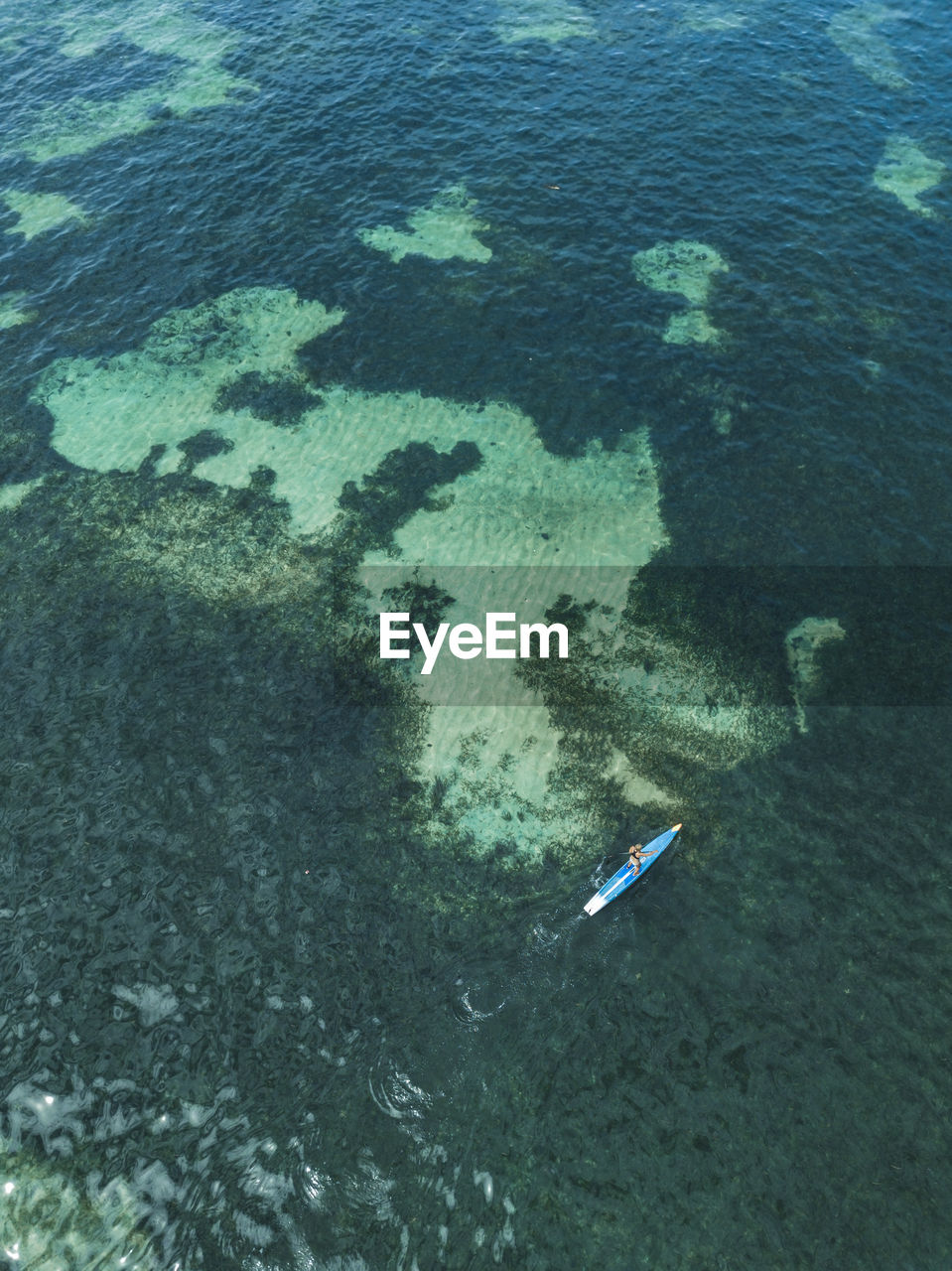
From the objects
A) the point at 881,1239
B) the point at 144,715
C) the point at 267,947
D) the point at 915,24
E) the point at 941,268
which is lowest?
the point at 881,1239

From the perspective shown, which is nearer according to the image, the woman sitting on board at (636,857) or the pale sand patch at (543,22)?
the woman sitting on board at (636,857)

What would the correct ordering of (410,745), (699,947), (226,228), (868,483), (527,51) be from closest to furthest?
(699,947) → (410,745) → (868,483) → (226,228) → (527,51)

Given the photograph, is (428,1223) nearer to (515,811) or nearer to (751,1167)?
(751,1167)

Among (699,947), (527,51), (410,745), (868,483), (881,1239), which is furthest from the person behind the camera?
(527,51)

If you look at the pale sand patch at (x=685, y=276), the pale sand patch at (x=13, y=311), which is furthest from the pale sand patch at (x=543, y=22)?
the pale sand patch at (x=13, y=311)

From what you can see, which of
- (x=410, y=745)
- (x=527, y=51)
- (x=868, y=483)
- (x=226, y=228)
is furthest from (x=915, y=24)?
(x=410, y=745)

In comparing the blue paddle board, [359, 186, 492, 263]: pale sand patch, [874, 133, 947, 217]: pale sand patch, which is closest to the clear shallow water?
the blue paddle board

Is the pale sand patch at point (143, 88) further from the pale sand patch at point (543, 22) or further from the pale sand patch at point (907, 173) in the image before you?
the pale sand patch at point (907, 173)
